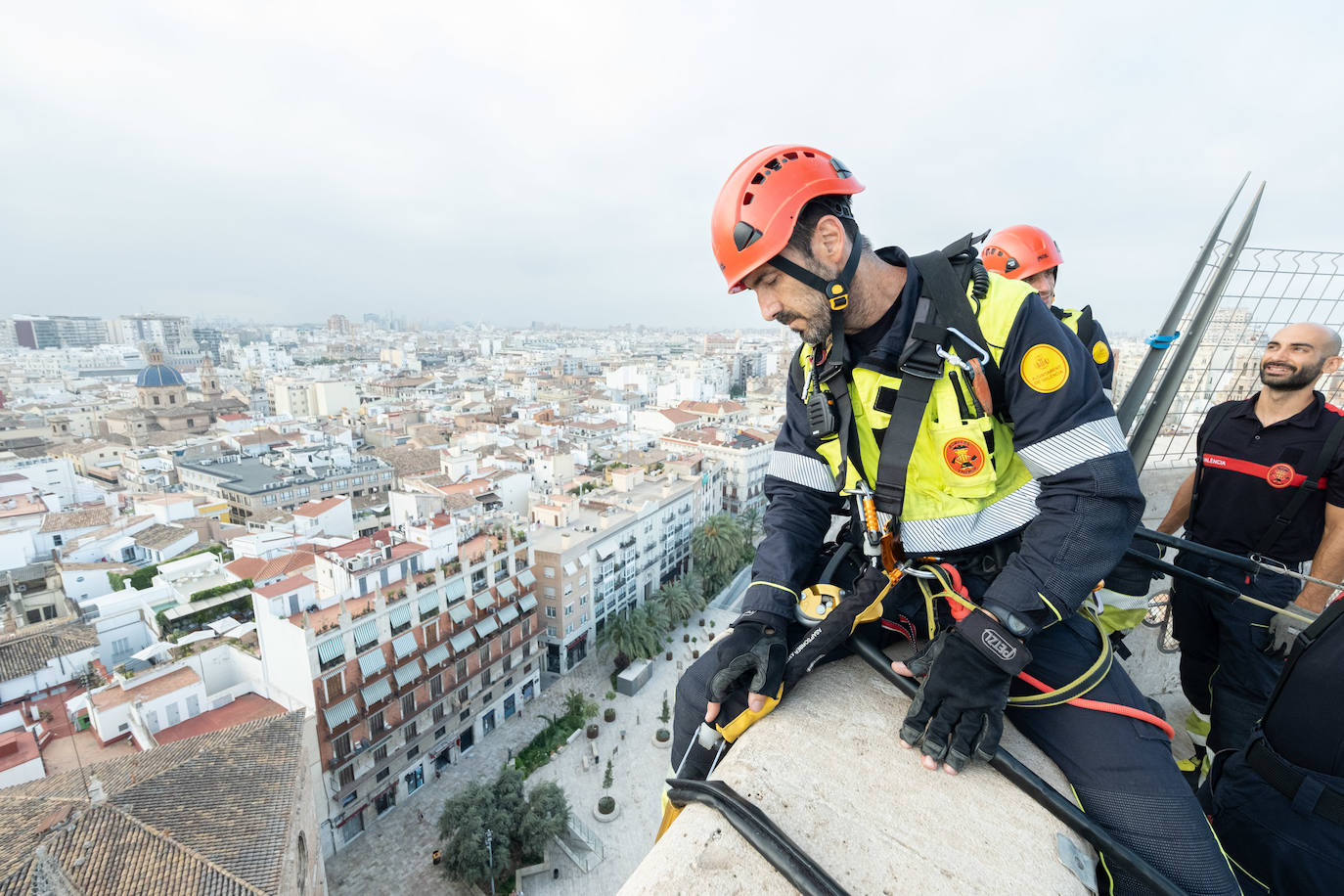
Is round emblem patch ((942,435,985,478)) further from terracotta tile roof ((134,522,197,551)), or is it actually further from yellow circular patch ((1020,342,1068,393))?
terracotta tile roof ((134,522,197,551))

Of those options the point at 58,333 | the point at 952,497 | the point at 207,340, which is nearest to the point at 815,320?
the point at 952,497

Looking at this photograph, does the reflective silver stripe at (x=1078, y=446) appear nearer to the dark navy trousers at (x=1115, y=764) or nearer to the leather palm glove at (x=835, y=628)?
the dark navy trousers at (x=1115, y=764)

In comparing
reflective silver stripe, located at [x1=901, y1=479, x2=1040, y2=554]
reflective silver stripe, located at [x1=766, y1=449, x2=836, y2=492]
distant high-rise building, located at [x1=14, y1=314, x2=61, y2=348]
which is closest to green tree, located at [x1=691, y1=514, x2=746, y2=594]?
reflective silver stripe, located at [x1=766, y1=449, x2=836, y2=492]

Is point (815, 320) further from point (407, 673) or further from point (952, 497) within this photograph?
point (407, 673)

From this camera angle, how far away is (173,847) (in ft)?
28.6

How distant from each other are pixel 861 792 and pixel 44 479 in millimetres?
49273

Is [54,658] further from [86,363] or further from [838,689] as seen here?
[86,363]

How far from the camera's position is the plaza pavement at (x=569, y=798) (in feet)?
48.3

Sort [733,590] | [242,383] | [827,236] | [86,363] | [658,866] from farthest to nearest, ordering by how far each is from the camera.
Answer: [86,363] → [242,383] → [733,590] → [827,236] → [658,866]

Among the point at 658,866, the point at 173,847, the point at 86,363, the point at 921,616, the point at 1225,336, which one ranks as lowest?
the point at 86,363

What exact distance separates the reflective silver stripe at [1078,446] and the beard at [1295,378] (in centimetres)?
246

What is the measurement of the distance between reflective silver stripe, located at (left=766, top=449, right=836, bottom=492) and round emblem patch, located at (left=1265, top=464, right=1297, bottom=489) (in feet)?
9.46

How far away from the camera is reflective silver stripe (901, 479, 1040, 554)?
2.24 m

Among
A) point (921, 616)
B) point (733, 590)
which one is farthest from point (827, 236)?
point (733, 590)
